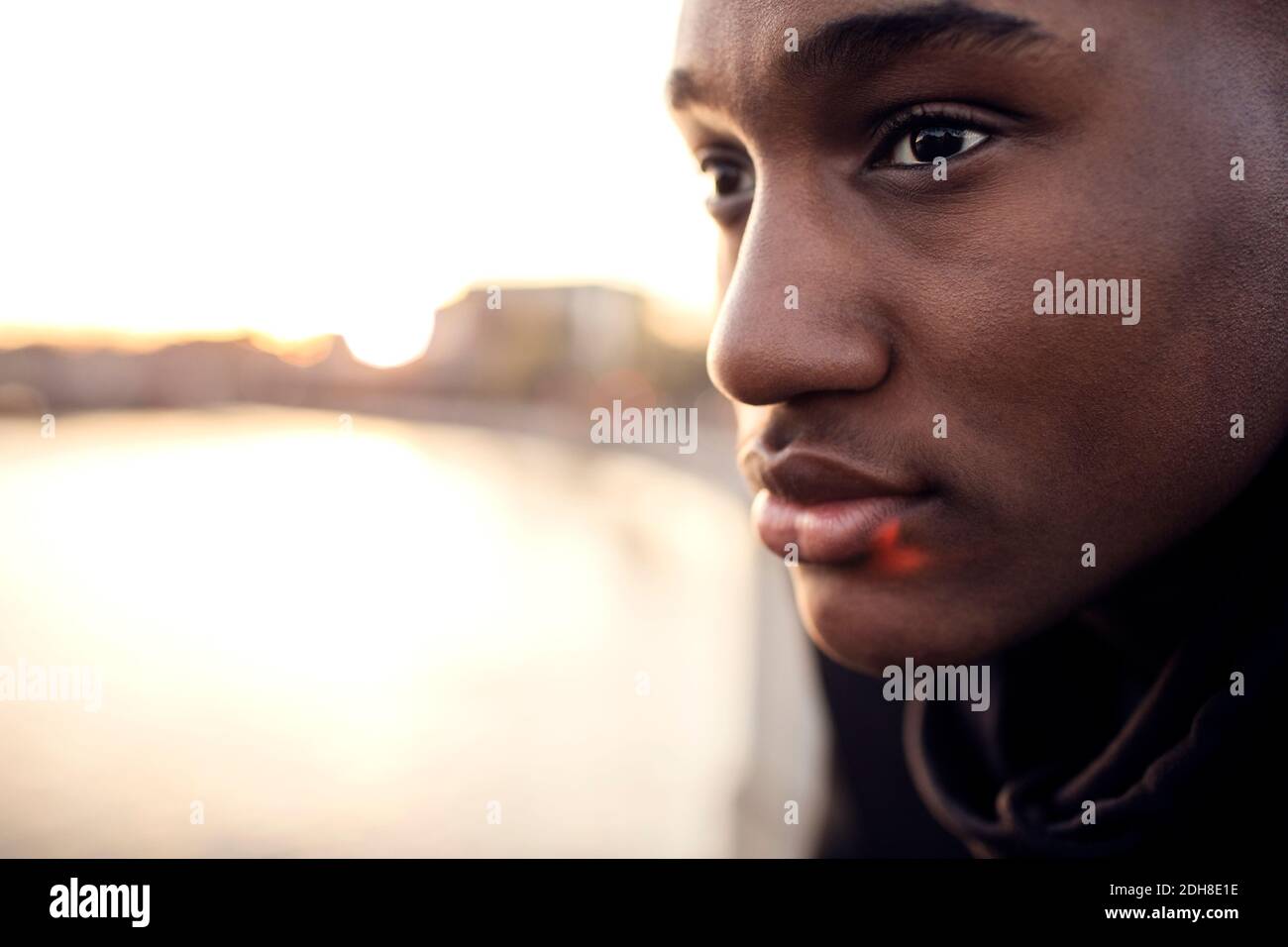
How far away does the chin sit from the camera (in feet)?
4.99

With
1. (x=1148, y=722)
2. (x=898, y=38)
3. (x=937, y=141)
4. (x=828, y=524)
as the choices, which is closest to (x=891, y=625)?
(x=828, y=524)

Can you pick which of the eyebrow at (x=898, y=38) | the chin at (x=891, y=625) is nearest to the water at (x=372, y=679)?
the chin at (x=891, y=625)

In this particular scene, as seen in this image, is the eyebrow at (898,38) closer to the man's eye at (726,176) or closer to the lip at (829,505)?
the man's eye at (726,176)

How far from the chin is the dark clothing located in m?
0.28

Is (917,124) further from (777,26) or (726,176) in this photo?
(726,176)

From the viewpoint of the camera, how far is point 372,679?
9742 mm

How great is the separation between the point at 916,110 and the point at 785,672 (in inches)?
175

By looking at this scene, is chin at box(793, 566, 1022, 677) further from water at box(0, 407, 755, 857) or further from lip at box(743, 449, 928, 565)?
water at box(0, 407, 755, 857)

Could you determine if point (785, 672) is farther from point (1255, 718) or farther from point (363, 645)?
point (363, 645)

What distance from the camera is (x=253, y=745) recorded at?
753cm

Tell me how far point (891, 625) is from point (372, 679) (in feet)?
29.2

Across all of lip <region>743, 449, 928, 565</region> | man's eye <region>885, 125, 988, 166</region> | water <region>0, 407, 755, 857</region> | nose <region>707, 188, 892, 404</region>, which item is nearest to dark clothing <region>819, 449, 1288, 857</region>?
lip <region>743, 449, 928, 565</region>

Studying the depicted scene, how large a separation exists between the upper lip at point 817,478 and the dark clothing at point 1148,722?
0.44 meters
